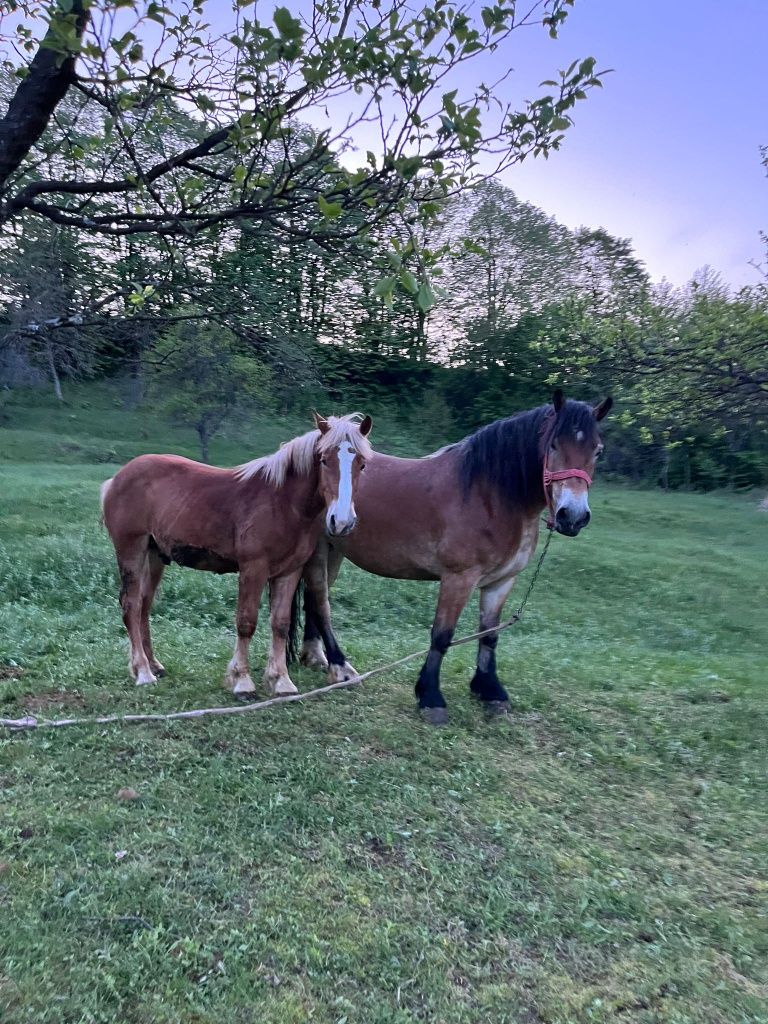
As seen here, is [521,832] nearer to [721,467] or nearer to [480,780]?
[480,780]

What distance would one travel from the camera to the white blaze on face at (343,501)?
4.73 metres

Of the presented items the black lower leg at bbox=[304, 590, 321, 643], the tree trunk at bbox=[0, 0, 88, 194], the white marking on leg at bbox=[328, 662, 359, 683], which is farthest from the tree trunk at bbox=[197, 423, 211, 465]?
the tree trunk at bbox=[0, 0, 88, 194]

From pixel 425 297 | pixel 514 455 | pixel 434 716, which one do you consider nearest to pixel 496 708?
pixel 434 716

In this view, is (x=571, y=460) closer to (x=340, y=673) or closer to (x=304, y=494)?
(x=304, y=494)

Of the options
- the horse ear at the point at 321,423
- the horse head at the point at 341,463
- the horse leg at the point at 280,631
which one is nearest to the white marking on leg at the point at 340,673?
the horse leg at the point at 280,631

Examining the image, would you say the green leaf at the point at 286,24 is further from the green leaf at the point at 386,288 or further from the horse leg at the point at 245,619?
the horse leg at the point at 245,619

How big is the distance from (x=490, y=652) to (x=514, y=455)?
161 cm

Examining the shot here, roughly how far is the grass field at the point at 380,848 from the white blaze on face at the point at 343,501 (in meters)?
1.45

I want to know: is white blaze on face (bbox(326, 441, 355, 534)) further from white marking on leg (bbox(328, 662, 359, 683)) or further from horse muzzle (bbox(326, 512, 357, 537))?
white marking on leg (bbox(328, 662, 359, 683))

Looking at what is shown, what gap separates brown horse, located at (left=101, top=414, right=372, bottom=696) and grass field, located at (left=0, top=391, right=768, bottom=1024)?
516 millimetres

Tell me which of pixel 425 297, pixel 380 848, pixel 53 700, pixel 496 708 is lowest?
pixel 53 700

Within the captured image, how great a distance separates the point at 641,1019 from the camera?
2.64m

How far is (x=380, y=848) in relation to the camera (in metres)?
3.63

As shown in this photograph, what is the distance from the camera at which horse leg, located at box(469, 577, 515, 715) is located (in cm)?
581
